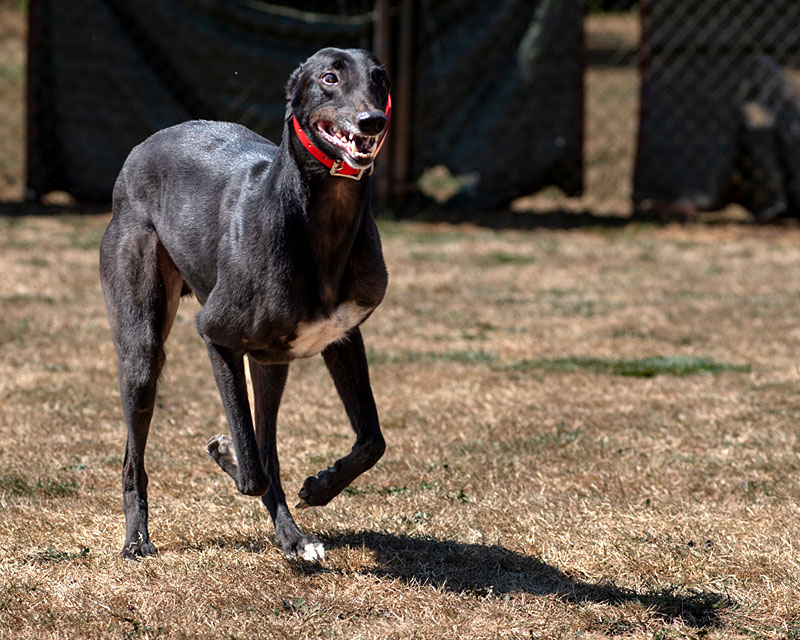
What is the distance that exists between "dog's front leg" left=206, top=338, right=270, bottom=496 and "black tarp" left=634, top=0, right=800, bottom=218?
8108 millimetres

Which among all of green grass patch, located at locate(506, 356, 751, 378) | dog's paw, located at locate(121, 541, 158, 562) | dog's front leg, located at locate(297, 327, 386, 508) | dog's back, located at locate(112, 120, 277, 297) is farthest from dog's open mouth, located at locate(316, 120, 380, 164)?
green grass patch, located at locate(506, 356, 751, 378)

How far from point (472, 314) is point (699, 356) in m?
Answer: 1.63

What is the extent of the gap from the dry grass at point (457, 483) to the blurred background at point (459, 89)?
2.98 m

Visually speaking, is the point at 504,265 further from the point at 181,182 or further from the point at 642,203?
the point at 181,182

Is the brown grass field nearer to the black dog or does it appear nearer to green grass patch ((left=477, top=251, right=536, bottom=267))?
the black dog

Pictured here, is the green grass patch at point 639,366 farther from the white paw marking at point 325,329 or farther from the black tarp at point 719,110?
the black tarp at point 719,110

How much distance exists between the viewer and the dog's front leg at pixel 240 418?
344cm

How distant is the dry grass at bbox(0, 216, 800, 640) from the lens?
11.0 ft

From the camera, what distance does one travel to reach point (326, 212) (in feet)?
10.7

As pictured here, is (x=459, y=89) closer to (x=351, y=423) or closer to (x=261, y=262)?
(x=351, y=423)

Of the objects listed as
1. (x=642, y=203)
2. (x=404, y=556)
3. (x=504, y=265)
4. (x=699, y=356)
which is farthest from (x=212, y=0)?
(x=404, y=556)

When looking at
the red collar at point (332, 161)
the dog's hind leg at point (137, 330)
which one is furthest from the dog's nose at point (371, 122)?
the dog's hind leg at point (137, 330)

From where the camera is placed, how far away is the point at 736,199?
11109mm

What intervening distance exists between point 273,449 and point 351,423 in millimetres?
414
